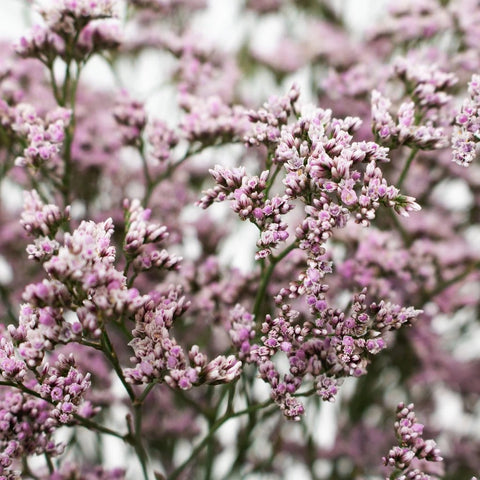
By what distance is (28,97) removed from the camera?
3.48 m

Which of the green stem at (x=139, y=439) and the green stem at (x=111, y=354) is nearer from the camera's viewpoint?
the green stem at (x=111, y=354)

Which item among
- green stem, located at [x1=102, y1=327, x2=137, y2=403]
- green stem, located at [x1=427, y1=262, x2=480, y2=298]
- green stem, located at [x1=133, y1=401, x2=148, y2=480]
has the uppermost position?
green stem, located at [x1=427, y1=262, x2=480, y2=298]

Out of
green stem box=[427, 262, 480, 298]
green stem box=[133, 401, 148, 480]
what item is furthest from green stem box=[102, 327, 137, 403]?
green stem box=[427, 262, 480, 298]

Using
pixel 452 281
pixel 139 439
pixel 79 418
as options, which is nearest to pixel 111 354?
pixel 79 418

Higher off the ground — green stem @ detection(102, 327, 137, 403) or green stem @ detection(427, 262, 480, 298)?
green stem @ detection(427, 262, 480, 298)

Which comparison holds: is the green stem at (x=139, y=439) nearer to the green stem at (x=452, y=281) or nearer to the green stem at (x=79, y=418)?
the green stem at (x=79, y=418)

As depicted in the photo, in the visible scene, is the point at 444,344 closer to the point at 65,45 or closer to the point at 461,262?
the point at 461,262

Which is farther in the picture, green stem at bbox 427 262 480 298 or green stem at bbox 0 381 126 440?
green stem at bbox 427 262 480 298

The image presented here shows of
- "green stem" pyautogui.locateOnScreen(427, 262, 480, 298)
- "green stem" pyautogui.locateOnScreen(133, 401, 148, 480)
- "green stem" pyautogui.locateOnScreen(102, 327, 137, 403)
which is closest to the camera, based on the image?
"green stem" pyautogui.locateOnScreen(102, 327, 137, 403)

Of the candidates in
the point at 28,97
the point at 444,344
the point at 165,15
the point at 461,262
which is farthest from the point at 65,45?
the point at 444,344

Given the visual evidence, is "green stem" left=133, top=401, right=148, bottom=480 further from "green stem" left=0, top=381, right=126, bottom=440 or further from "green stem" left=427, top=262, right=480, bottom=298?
"green stem" left=427, top=262, right=480, bottom=298

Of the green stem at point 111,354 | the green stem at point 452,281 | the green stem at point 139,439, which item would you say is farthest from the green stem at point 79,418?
the green stem at point 452,281

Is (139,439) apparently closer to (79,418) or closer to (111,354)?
(79,418)

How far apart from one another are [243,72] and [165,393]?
2.30 meters
